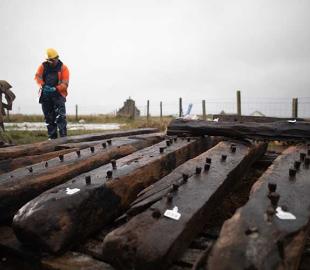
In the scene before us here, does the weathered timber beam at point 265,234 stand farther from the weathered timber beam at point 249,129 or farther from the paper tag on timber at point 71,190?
the weathered timber beam at point 249,129

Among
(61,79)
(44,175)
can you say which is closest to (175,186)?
(44,175)

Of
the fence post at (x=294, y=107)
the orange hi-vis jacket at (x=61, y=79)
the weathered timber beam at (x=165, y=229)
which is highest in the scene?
the orange hi-vis jacket at (x=61, y=79)

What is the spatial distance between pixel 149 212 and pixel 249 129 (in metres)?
2.60

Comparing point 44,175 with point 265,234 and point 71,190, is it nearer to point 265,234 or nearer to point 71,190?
point 71,190

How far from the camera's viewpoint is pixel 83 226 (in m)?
2.55

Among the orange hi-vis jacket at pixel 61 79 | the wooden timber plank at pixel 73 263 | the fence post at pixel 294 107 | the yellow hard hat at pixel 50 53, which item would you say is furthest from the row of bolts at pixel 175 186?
the fence post at pixel 294 107

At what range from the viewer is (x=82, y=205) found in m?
2.53

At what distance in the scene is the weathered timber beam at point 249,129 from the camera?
428 centimetres

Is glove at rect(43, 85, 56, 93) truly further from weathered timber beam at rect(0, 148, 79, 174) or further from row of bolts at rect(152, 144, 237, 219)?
row of bolts at rect(152, 144, 237, 219)

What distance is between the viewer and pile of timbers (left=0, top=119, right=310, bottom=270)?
6.15 feet

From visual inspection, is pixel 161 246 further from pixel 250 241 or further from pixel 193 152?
pixel 193 152

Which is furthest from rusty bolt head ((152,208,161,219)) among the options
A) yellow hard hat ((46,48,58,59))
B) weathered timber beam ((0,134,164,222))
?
yellow hard hat ((46,48,58,59))

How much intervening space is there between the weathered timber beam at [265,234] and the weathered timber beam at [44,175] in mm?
1908

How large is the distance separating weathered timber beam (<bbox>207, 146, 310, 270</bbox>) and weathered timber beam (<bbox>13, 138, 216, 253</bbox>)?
110 cm
